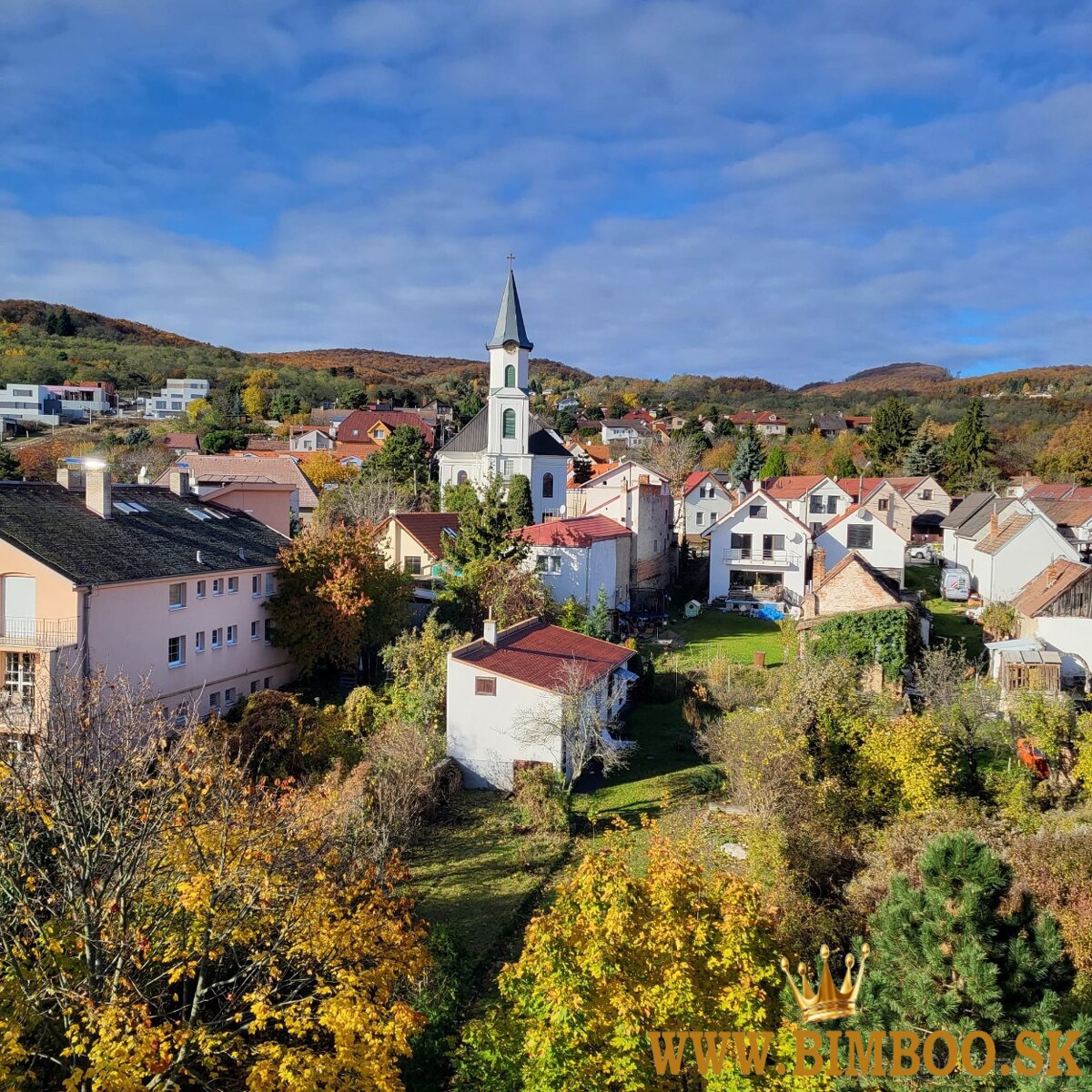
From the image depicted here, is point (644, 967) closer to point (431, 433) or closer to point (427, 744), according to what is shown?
point (427, 744)

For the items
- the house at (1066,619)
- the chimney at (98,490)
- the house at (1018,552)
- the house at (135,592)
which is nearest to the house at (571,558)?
the house at (135,592)

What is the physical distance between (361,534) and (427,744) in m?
11.8

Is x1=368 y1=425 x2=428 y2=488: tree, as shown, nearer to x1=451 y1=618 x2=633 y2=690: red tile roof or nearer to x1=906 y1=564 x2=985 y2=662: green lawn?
x1=451 y1=618 x2=633 y2=690: red tile roof

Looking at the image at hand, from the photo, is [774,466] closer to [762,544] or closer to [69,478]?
[762,544]

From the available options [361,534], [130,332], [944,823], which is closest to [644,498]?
[361,534]

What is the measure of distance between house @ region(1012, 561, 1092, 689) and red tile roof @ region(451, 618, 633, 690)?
14.8 m

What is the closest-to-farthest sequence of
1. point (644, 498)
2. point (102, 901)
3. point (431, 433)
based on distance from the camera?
point (102, 901), point (644, 498), point (431, 433)

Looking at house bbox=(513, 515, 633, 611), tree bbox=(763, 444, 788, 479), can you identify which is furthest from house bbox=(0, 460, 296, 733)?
tree bbox=(763, 444, 788, 479)

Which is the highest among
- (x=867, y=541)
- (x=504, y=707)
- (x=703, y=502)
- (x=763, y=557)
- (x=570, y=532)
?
(x=703, y=502)

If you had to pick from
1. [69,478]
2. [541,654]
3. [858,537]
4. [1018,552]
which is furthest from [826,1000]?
[858,537]

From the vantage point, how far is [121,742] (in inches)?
655

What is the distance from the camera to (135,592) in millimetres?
26875

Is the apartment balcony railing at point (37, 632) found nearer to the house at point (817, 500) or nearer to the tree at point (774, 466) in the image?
the house at point (817, 500)

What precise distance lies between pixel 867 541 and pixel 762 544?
18.8 feet
